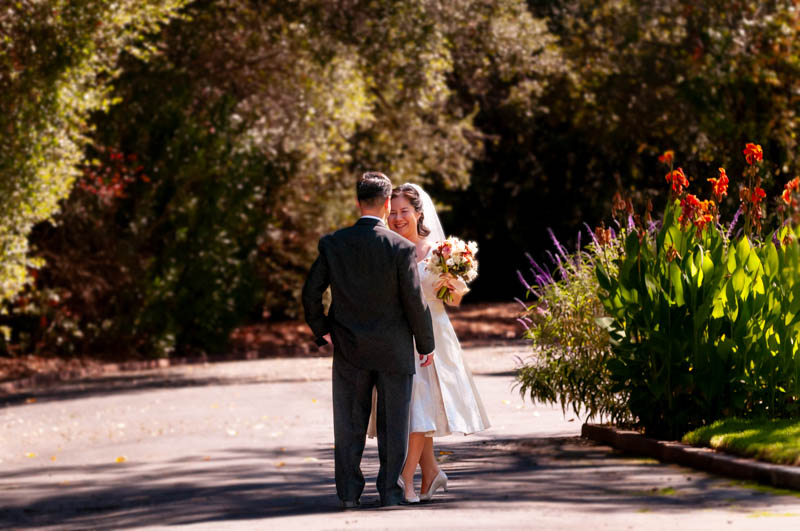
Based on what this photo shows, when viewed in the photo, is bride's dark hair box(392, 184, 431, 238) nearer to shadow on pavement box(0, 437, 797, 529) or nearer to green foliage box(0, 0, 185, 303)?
shadow on pavement box(0, 437, 797, 529)

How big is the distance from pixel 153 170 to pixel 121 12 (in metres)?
6.59

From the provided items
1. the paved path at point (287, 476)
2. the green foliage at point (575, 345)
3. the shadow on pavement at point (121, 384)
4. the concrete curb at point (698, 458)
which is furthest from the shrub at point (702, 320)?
the shadow on pavement at point (121, 384)

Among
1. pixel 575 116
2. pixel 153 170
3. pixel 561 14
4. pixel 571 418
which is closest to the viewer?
pixel 571 418

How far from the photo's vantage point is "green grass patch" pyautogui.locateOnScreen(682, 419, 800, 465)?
889 cm

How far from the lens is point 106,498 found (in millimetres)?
9734

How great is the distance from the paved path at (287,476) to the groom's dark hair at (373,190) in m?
1.88

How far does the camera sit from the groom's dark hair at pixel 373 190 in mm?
8117

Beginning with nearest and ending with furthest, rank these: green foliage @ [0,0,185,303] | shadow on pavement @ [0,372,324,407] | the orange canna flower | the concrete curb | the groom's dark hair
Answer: the groom's dark hair → the concrete curb → the orange canna flower → shadow on pavement @ [0,372,324,407] → green foliage @ [0,0,185,303]

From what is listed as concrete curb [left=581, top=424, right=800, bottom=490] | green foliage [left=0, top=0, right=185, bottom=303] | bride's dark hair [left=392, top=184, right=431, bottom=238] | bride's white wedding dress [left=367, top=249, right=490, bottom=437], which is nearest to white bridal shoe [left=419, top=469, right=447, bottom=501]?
bride's white wedding dress [left=367, top=249, right=490, bottom=437]

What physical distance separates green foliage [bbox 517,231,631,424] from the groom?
3.22 m

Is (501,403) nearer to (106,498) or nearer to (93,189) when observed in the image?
(106,498)

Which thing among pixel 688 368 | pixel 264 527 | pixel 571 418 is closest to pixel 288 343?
pixel 571 418

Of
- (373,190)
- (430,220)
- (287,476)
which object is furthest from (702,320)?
(287,476)

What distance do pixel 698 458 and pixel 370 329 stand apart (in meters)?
2.96
